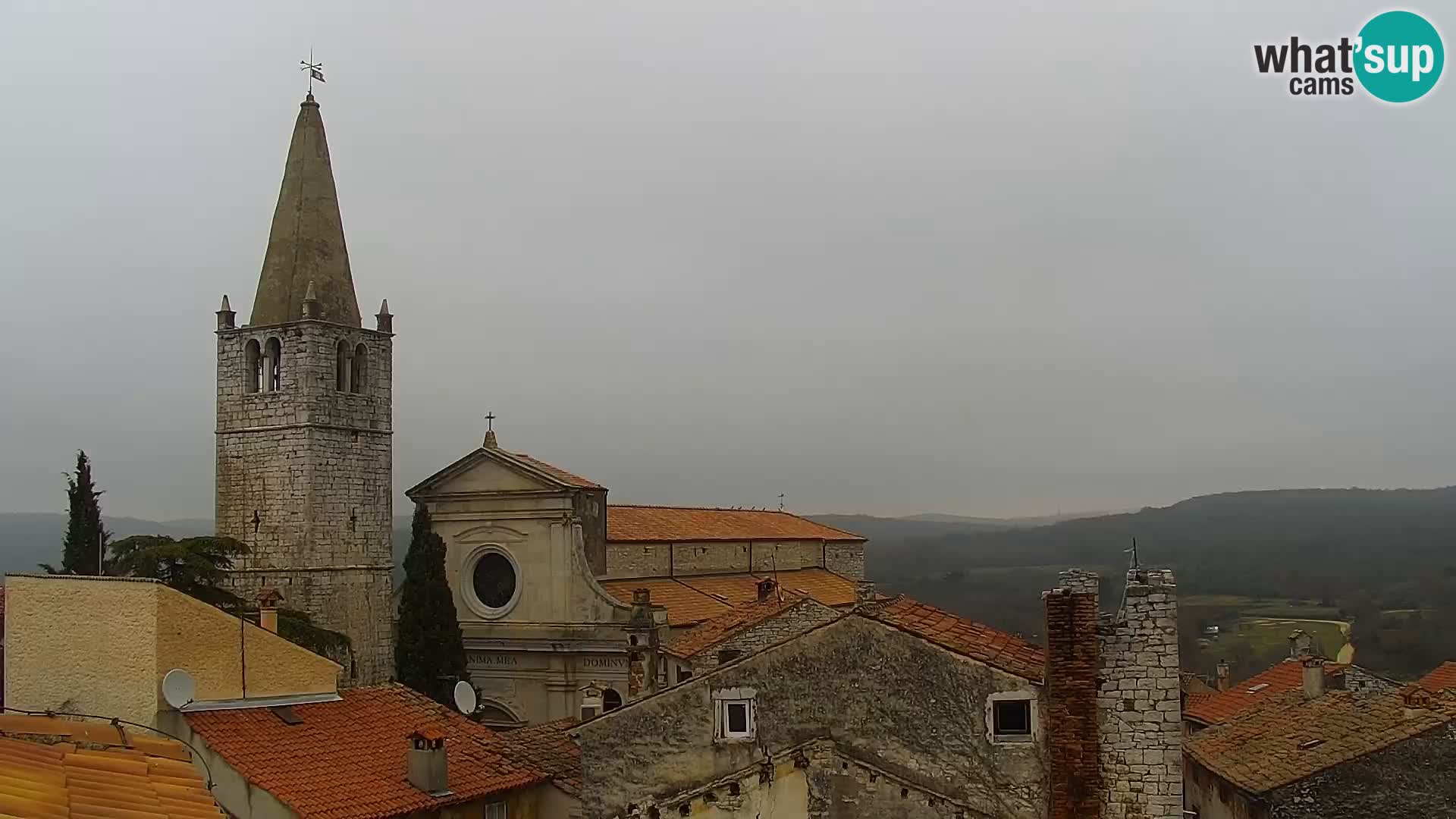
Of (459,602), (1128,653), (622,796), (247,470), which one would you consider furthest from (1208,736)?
(247,470)

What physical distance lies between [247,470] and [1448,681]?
108 feet

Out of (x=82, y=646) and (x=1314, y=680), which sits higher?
(x=82, y=646)

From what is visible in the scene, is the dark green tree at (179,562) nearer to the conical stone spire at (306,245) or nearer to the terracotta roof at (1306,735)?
the conical stone spire at (306,245)

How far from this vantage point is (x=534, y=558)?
39.2 m

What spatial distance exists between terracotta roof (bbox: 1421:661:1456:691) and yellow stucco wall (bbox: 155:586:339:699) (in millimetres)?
22935

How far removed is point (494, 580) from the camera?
4050 cm

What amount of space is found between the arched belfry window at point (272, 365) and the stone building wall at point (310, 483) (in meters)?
0.19

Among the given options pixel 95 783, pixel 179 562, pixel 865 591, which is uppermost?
pixel 179 562

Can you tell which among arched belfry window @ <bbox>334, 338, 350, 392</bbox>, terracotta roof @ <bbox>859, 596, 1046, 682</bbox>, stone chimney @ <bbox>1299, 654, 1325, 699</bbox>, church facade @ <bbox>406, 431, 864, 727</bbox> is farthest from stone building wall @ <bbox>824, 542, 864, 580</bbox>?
terracotta roof @ <bbox>859, 596, 1046, 682</bbox>

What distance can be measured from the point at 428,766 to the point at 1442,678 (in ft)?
74.0

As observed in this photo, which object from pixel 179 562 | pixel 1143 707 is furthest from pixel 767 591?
pixel 1143 707

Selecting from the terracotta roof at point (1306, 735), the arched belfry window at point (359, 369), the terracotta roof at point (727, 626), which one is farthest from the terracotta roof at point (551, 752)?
the arched belfry window at point (359, 369)

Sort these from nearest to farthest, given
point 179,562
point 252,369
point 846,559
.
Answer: point 179,562 < point 252,369 < point 846,559

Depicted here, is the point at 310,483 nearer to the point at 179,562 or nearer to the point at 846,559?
the point at 179,562
